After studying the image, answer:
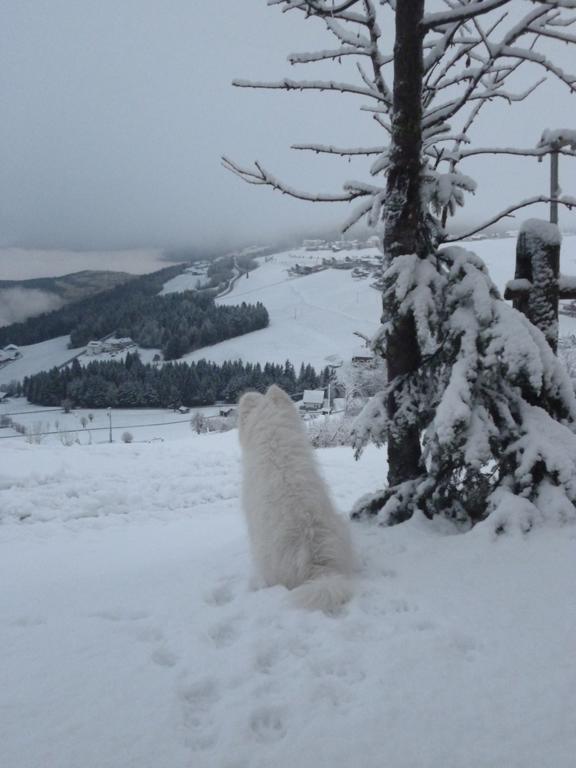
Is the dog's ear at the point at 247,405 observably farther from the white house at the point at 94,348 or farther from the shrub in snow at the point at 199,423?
the white house at the point at 94,348

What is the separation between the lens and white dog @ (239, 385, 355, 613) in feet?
9.48

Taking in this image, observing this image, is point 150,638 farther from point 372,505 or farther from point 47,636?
point 372,505

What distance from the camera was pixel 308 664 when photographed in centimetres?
217

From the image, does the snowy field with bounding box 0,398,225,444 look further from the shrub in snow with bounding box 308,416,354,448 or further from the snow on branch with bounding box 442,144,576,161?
the snow on branch with bounding box 442,144,576,161

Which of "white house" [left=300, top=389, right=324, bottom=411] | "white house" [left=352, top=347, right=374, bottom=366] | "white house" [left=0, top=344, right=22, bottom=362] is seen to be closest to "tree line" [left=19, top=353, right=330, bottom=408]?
"white house" [left=0, top=344, right=22, bottom=362]

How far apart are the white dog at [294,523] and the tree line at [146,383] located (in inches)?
1415

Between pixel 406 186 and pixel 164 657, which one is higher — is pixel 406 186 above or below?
above

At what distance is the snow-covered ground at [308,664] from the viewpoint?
5.43 ft

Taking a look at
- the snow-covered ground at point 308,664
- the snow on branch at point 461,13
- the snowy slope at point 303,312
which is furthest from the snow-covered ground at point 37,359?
the snow on branch at point 461,13

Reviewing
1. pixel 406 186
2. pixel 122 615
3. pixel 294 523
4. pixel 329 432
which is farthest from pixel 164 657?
pixel 329 432

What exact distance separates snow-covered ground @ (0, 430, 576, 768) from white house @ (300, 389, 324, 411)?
954 inches

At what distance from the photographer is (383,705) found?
1.84 m

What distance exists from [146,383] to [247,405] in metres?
46.2

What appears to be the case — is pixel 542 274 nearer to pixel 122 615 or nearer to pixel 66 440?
pixel 122 615
